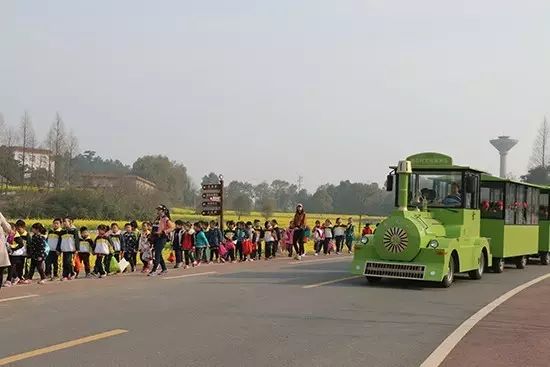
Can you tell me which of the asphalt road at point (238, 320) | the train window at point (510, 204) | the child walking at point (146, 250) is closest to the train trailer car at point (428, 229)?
the asphalt road at point (238, 320)

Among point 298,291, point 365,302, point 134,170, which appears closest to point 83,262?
point 298,291

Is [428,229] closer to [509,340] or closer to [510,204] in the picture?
[510,204]

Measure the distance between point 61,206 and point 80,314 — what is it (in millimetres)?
40913

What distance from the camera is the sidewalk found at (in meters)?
7.35

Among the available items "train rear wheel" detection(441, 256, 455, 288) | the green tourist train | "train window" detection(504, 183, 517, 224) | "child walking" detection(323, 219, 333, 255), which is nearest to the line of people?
"child walking" detection(323, 219, 333, 255)

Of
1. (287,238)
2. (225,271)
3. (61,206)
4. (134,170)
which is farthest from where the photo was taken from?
(134,170)

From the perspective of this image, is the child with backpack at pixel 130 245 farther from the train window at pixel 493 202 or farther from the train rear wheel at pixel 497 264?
the train rear wheel at pixel 497 264

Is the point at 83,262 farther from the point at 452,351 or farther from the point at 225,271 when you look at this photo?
the point at 452,351

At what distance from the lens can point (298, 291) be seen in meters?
13.1

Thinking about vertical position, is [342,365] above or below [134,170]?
below

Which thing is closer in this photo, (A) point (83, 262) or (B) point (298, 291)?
(B) point (298, 291)

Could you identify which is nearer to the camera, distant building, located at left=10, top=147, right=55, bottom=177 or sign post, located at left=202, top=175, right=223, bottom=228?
sign post, located at left=202, top=175, right=223, bottom=228

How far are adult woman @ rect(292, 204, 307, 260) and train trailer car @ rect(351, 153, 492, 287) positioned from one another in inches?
297

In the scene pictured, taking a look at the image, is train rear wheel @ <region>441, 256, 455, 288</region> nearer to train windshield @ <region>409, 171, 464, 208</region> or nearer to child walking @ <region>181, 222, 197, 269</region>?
train windshield @ <region>409, 171, 464, 208</region>
